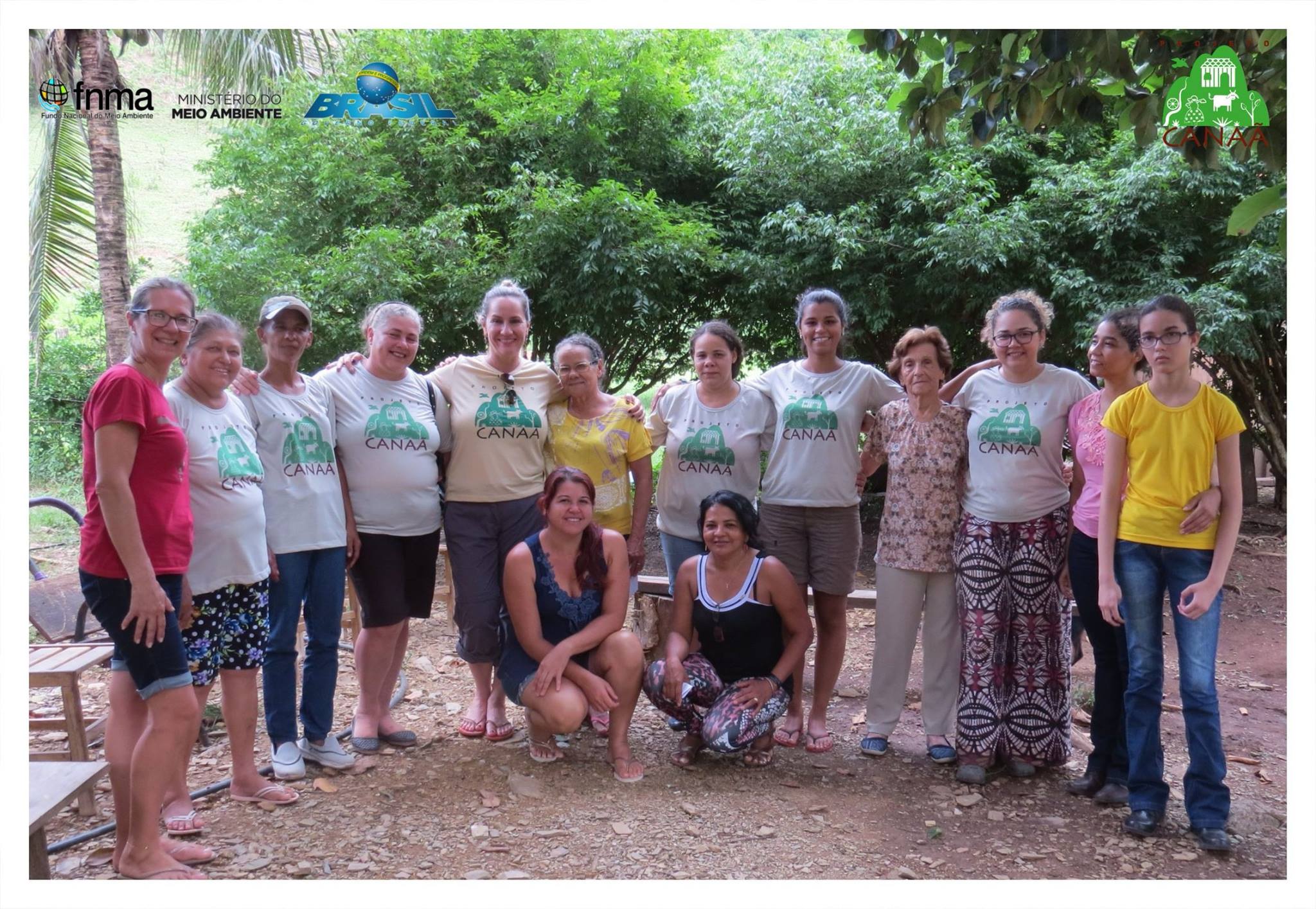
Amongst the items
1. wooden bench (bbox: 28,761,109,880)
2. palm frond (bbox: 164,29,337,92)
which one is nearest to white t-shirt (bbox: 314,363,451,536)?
wooden bench (bbox: 28,761,109,880)

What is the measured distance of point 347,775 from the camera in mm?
3625

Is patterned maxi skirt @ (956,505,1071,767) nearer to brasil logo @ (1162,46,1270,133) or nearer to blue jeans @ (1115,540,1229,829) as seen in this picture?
blue jeans @ (1115,540,1229,829)

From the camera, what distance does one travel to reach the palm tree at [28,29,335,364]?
595 cm

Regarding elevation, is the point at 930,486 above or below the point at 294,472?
below

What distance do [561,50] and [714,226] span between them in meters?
2.06

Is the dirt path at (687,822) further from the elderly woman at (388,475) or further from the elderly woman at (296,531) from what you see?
the elderly woman at (388,475)

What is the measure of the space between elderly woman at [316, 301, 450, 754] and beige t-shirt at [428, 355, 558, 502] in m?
0.10

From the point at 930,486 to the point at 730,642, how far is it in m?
0.94

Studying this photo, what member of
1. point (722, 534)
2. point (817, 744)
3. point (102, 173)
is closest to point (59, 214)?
point (102, 173)

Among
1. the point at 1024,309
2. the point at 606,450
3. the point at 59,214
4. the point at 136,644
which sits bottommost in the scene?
the point at 136,644

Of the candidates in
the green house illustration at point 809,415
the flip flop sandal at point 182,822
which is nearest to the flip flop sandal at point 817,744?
the green house illustration at point 809,415

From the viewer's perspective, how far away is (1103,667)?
3.42m

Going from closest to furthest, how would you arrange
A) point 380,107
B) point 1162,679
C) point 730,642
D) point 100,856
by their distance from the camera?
point 100,856 < point 1162,679 < point 730,642 < point 380,107

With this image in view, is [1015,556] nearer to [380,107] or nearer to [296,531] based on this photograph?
[296,531]
